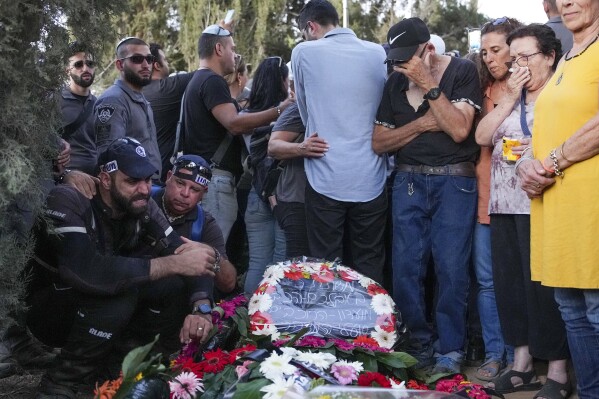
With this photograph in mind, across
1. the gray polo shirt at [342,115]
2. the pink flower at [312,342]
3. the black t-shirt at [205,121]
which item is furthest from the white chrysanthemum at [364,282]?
the black t-shirt at [205,121]

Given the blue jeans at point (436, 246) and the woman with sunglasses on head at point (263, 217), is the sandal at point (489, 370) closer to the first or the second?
the blue jeans at point (436, 246)

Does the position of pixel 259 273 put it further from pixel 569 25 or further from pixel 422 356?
pixel 569 25

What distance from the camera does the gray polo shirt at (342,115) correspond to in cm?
547

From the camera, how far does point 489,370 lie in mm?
5125

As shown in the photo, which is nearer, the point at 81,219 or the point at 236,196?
the point at 81,219

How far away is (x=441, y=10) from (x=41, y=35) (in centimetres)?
2669

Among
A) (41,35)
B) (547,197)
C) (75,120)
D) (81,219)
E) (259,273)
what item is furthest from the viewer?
(259,273)

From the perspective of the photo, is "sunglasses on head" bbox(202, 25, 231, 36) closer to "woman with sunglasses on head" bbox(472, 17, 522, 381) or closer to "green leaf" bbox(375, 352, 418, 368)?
"woman with sunglasses on head" bbox(472, 17, 522, 381)

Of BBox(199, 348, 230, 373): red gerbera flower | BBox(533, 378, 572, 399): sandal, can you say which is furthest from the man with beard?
BBox(533, 378, 572, 399): sandal

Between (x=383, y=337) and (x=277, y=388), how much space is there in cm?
148

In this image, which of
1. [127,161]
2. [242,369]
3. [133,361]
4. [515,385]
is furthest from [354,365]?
[127,161]

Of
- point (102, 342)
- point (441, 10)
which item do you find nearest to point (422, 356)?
point (102, 342)

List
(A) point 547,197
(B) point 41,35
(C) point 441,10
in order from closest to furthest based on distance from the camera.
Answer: (B) point 41,35 < (A) point 547,197 < (C) point 441,10

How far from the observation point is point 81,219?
454cm
